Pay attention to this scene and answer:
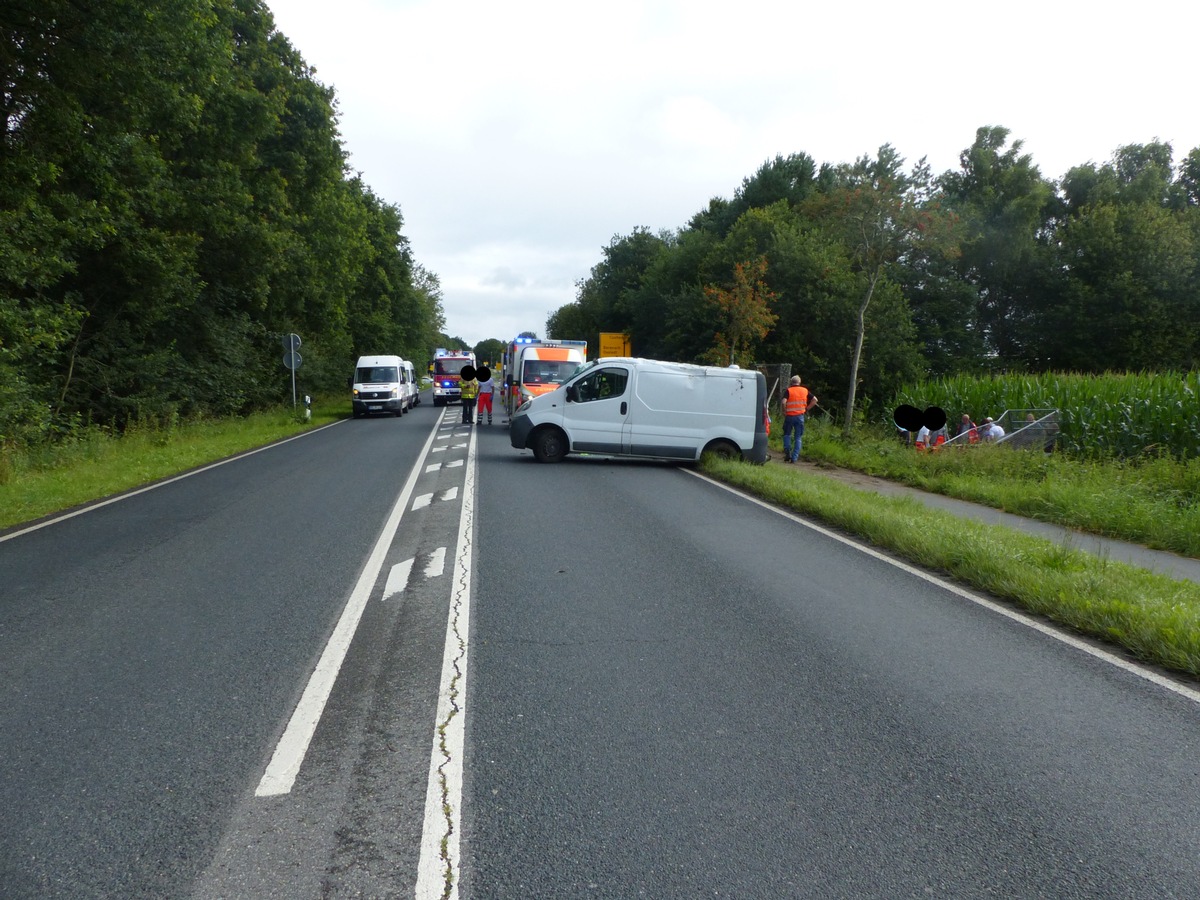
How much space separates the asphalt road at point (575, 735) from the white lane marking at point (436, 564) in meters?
0.04

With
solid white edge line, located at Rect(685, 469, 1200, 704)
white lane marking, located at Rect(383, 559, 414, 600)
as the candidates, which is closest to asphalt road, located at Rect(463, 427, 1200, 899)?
solid white edge line, located at Rect(685, 469, 1200, 704)

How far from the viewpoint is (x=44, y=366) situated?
21.0 metres

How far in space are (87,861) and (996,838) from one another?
10.7 ft

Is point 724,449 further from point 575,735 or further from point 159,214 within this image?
point 159,214

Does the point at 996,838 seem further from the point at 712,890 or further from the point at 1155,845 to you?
the point at 712,890

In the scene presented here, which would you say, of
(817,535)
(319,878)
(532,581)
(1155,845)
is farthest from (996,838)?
(817,535)

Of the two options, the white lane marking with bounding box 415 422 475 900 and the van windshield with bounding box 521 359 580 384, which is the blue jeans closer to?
the van windshield with bounding box 521 359 580 384

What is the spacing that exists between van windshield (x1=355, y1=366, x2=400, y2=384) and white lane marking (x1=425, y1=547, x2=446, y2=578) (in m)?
29.7

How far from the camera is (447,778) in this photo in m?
3.77

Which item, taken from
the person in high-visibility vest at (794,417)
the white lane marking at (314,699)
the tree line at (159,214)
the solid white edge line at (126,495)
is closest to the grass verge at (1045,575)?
the white lane marking at (314,699)

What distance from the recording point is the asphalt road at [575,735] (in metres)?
3.13

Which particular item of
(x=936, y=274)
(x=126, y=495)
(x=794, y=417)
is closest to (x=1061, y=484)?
(x=794, y=417)

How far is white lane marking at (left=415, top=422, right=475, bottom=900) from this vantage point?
3.03 m

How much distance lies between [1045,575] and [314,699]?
19.4ft
